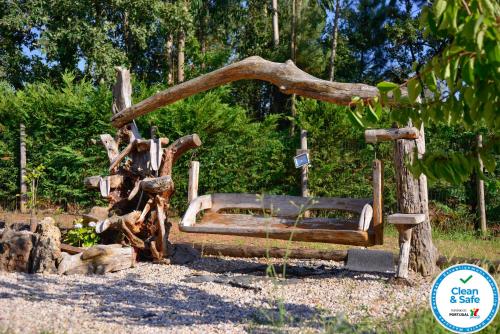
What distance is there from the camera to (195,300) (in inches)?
171

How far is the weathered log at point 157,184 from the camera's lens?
19.4 feet

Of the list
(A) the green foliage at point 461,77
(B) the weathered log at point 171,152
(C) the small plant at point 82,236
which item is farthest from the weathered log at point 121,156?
(A) the green foliage at point 461,77

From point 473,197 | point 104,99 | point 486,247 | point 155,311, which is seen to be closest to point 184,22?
point 104,99

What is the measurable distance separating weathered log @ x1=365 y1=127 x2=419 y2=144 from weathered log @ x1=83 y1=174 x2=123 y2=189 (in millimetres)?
3314

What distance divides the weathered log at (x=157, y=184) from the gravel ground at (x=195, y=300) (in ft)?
2.95

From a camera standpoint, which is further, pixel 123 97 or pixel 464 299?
pixel 123 97

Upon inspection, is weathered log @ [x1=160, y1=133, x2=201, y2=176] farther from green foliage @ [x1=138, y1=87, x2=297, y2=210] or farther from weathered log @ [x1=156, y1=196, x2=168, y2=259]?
green foliage @ [x1=138, y1=87, x2=297, y2=210]

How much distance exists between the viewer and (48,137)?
10898 millimetres

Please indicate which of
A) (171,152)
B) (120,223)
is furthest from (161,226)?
(171,152)

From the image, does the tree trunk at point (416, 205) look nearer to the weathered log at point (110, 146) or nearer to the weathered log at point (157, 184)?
the weathered log at point (157, 184)

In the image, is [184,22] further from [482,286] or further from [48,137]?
[482,286]

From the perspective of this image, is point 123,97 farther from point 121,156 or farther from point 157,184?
point 157,184

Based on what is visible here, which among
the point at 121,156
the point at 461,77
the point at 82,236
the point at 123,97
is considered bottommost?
the point at 82,236

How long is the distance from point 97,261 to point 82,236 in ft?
2.28
